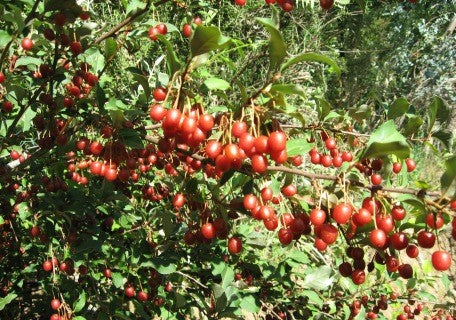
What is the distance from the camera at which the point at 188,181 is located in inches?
63.4

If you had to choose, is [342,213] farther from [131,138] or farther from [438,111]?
[131,138]

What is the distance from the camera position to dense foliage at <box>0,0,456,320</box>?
115cm

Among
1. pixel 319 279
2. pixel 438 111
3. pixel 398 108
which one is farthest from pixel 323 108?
pixel 319 279

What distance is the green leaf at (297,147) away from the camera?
1350 mm

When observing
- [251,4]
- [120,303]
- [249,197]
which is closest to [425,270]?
[120,303]

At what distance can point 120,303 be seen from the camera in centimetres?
226

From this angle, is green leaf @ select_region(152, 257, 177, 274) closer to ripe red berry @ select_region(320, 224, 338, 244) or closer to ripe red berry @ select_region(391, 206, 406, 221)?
ripe red berry @ select_region(320, 224, 338, 244)

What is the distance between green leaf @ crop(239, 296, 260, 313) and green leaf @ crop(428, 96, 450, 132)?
1202 mm

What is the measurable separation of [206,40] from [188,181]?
68 centimetres

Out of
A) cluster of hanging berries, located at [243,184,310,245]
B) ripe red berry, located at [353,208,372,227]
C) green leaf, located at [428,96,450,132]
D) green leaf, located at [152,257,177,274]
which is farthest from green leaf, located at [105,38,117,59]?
green leaf, located at [428,96,450,132]

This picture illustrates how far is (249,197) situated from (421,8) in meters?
11.3

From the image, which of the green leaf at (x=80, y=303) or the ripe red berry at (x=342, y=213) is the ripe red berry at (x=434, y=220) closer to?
the ripe red berry at (x=342, y=213)

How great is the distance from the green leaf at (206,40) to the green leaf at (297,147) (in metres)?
0.44

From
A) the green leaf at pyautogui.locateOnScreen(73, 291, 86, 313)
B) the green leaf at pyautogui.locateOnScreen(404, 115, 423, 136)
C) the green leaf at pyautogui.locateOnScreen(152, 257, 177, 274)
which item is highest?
the green leaf at pyautogui.locateOnScreen(404, 115, 423, 136)
